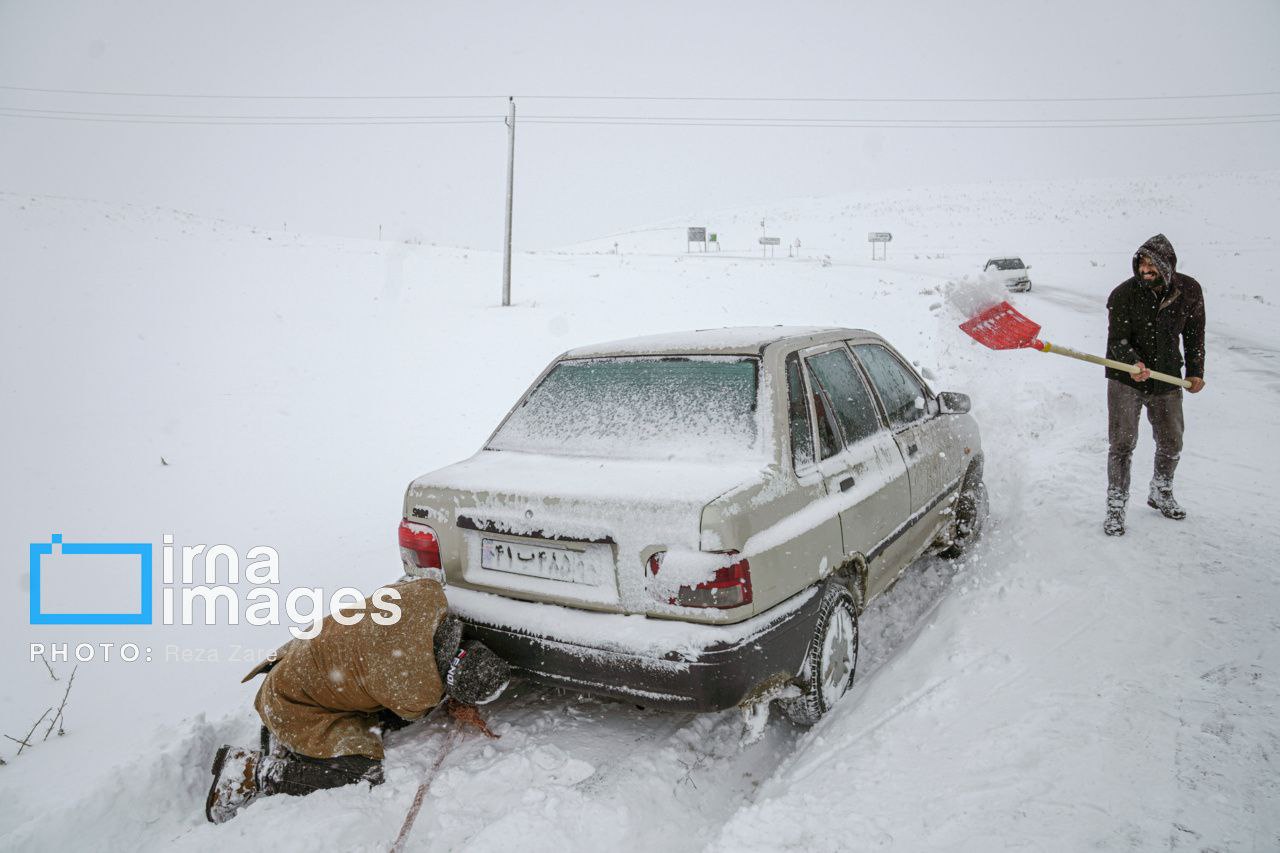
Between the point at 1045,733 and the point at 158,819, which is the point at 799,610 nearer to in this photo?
the point at 1045,733

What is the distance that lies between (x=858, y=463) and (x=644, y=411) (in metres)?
1.04

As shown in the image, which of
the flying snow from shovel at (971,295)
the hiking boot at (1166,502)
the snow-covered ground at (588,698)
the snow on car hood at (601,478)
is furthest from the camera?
the flying snow from shovel at (971,295)

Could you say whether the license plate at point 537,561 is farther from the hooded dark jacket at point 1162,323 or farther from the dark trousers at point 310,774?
the hooded dark jacket at point 1162,323

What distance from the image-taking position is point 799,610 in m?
2.66

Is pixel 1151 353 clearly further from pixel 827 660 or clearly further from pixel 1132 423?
pixel 827 660

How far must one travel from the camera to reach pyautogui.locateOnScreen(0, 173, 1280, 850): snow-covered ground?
7.68 ft

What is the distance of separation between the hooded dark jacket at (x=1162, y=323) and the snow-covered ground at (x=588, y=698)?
108 centimetres

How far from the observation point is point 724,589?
2.36m

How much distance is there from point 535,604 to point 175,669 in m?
2.74

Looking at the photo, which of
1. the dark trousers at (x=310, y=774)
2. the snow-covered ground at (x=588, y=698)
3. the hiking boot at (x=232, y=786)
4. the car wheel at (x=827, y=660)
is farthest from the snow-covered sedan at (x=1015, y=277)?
the hiking boot at (x=232, y=786)

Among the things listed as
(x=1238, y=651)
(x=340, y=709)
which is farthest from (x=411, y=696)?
(x=1238, y=651)

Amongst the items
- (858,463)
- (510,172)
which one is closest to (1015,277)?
(510,172)

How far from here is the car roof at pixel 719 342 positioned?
3.16 metres

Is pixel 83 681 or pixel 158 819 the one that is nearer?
pixel 158 819
